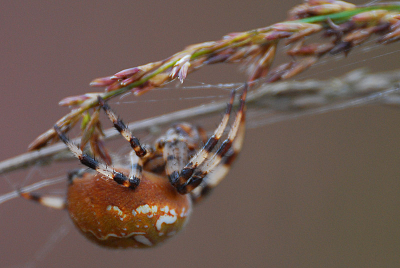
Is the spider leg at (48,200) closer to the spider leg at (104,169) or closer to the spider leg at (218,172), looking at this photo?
the spider leg at (104,169)

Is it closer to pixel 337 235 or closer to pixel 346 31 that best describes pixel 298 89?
pixel 346 31

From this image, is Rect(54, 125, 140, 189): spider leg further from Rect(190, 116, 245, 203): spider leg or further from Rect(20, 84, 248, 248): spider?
Rect(190, 116, 245, 203): spider leg

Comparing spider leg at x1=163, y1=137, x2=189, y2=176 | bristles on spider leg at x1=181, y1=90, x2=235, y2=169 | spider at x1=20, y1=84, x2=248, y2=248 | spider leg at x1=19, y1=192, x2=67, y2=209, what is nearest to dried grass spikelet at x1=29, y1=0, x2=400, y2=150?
spider at x1=20, y1=84, x2=248, y2=248

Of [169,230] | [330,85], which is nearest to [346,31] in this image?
[330,85]

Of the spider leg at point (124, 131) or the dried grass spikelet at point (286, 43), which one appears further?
the spider leg at point (124, 131)

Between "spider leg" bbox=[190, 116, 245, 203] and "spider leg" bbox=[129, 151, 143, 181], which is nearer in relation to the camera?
"spider leg" bbox=[129, 151, 143, 181]

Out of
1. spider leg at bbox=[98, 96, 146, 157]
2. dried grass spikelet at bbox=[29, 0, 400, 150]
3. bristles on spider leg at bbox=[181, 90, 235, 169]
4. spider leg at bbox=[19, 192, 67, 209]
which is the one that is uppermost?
dried grass spikelet at bbox=[29, 0, 400, 150]

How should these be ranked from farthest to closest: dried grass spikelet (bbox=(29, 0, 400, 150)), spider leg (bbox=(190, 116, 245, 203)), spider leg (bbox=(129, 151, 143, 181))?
spider leg (bbox=(190, 116, 245, 203)) → spider leg (bbox=(129, 151, 143, 181)) → dried grass spikelet (bbox=(29, 0, 400, 150))

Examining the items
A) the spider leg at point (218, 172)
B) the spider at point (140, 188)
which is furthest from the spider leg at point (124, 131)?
the spider leg at point (218, 172)
